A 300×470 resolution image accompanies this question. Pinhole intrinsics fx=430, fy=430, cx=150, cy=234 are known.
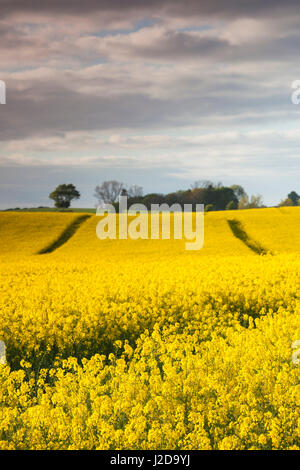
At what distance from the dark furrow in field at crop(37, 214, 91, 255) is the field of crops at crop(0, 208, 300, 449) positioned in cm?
1227

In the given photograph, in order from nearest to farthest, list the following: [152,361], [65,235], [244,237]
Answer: [152,361] → [244,237] → [65,235]

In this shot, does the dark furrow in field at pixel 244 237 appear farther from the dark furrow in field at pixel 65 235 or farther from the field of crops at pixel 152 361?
the dark furrow in field at pixel 65 235

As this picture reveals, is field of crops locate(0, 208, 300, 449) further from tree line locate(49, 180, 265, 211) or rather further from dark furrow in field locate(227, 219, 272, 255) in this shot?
tree line locate(49, 180, 265, 211)

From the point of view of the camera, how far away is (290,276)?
16.9 metres

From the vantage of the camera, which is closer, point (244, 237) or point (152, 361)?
point (152, 361)

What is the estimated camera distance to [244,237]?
126ft

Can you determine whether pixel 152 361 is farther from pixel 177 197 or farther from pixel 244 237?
pixel 177 197

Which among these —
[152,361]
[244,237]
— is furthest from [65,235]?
[152,361]

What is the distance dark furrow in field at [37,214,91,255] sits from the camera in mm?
36484

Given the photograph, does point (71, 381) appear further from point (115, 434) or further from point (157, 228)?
point (157, 228)

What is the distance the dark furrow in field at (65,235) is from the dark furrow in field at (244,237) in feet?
50.9

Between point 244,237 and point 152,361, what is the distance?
3166 cm

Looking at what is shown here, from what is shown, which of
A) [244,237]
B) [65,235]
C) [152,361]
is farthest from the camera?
[65,235]

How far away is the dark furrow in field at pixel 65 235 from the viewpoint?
120ft
